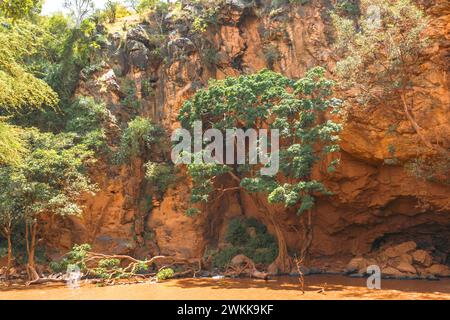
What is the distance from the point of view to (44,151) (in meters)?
17.7

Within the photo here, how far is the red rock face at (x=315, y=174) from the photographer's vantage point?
633 inches

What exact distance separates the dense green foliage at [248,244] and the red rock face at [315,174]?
0.64 meters

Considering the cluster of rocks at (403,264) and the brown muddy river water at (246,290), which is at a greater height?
the cluster of rocks at (403,264)

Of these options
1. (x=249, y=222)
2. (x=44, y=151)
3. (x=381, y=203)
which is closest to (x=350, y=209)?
(x=381, y=203)

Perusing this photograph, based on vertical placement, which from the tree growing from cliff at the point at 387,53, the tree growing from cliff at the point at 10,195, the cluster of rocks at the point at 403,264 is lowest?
the cluster of rocks at the point at 403,264

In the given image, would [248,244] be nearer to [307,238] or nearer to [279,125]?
[307,238]

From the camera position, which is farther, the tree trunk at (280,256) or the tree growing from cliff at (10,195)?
the tree trunk at (280,256)

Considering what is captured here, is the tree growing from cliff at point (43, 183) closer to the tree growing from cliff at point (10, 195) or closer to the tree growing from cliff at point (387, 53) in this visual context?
the tree growing from cliff at point (10, 195)

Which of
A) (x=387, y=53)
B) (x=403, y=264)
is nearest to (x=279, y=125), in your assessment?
(x=387, y=53)

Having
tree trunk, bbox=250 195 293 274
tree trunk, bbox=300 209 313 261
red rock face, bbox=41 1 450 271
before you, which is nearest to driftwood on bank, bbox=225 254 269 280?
tree trunk, bbox=250 195 293 274

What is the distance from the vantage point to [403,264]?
16812mm

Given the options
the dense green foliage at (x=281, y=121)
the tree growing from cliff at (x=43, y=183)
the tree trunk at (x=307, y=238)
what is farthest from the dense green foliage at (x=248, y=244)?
the tree growing from cliff at (x=43, y=183)

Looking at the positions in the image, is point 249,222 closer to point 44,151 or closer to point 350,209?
point 350,209
